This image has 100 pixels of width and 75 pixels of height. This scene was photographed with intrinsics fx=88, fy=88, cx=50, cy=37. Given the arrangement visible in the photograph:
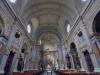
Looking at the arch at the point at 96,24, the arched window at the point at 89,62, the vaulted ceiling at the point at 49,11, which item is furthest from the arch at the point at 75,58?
the arch at the point at 96,24

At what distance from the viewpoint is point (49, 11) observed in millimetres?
15422

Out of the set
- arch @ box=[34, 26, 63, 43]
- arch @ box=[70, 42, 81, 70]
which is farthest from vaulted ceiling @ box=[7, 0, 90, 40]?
arch @ box=[70, 42, 81, 70]

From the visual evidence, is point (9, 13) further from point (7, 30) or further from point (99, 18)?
point (99, 18)

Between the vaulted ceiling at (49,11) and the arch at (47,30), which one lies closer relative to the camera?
the vaulted ceiling at (49,11)

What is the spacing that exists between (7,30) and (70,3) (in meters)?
8.68

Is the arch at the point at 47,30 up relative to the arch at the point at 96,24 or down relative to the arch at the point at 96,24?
up

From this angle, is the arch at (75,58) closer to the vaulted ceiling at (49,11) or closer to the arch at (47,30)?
the vaulted ceiling at (49,11)

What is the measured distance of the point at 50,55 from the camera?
28.9 meters

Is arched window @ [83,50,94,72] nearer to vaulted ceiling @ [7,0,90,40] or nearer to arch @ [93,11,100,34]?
arch @ [93,11,100,34]

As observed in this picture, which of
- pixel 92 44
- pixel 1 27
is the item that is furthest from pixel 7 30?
pixel 92 44

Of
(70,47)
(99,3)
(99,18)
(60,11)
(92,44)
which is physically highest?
(60,11)

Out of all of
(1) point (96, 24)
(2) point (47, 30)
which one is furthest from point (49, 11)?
(1) point (96, 24)

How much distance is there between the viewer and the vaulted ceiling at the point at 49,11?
36.6 ft

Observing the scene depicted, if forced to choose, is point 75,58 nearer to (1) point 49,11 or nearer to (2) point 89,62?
(2) point 89,62
